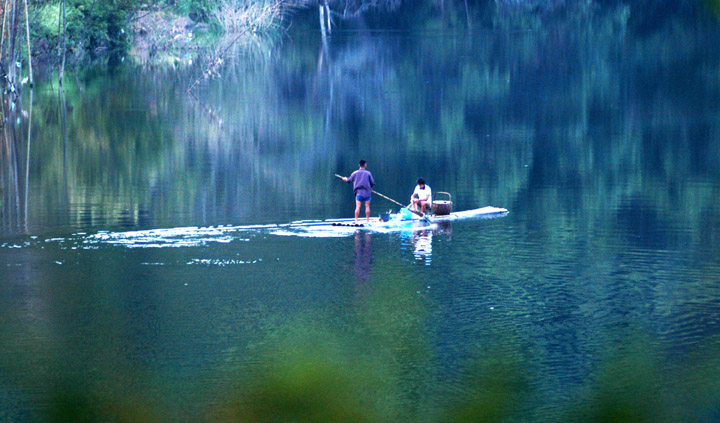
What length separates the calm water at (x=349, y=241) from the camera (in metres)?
17.7

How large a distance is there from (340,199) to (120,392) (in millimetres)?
20310

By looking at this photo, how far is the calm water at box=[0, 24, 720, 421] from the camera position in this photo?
17.7 m

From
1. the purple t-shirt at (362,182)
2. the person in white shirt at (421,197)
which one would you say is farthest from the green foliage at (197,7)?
the purple t-shirt at (362,182)

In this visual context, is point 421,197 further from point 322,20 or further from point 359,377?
point 322,20

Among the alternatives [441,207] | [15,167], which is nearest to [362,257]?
[441,207]

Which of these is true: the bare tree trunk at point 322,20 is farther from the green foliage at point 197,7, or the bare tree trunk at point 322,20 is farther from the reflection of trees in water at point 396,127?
the reflection of trees in water at point 396,127

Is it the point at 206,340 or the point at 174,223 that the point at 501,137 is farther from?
the point at 206,340

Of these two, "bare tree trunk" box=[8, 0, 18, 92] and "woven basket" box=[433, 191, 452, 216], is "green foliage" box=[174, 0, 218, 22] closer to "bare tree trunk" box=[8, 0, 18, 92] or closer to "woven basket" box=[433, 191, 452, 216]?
"bare tree trunk" box=[8, 0, 18, 92]

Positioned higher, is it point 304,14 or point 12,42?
point 304,14

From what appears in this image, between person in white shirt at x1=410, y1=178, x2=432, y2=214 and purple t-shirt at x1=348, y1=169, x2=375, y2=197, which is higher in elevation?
purple t-shirt at x1=348, y1=169, x2=375, y2=197

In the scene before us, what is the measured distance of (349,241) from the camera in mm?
27578

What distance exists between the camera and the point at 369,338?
60.4 ft

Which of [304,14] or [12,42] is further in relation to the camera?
[304,14]

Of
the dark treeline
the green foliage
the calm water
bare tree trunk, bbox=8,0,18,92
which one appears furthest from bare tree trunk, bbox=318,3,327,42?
bare tree trunk, bbox=8,0,18,92
